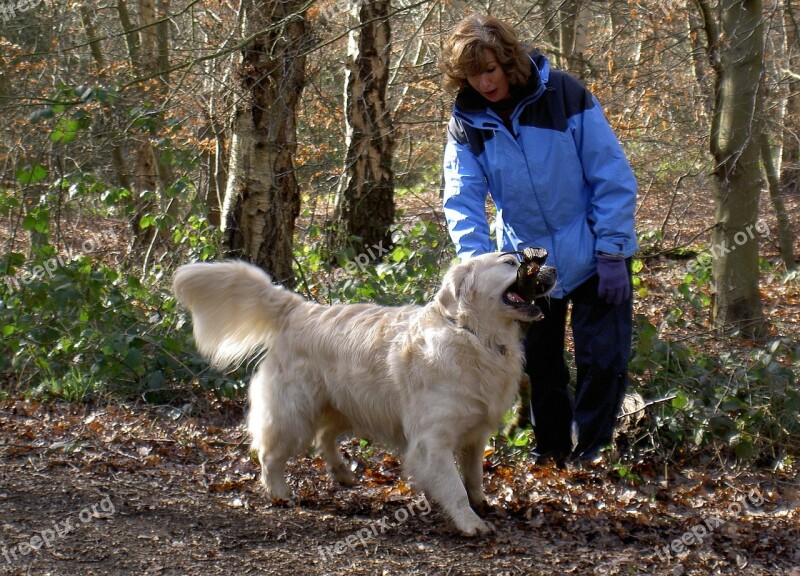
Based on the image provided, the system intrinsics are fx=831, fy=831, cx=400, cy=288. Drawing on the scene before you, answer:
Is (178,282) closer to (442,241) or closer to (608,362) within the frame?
(608,362)

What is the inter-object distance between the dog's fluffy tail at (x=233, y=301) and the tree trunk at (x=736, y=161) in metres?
4.25

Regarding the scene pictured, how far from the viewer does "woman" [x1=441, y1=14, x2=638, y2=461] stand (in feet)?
13.6

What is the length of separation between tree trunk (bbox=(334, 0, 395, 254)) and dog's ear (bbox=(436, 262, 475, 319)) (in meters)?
5.47

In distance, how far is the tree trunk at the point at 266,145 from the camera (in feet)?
22.1

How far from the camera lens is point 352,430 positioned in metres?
4.77

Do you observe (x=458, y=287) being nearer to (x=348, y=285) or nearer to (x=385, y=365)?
(x=385, y=365)

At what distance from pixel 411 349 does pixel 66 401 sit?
3657 mm

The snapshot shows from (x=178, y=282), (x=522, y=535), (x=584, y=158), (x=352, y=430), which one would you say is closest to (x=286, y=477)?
(x=352, y=430)

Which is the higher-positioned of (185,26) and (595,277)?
(185,26)

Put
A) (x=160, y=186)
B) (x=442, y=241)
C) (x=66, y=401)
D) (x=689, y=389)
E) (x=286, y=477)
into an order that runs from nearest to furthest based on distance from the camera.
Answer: (x=286, y=477)
(x=689, y=389)
(x=66, y=401)
(x=442, y=241)
(x=160, y=186)

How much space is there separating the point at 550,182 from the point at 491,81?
0.59m

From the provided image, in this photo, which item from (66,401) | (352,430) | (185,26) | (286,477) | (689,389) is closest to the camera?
(352,430)

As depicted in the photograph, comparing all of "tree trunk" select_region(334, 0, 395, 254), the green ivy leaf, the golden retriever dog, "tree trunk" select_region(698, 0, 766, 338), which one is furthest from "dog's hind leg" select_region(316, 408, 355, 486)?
"tree trunk" select_region(334, 0, 395, 254)

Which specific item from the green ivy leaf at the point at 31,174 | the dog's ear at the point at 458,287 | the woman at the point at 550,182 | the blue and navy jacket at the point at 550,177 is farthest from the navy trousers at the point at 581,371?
the green ivy leaf at the point at 31,174
